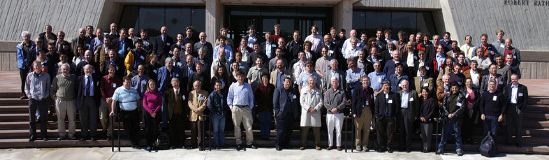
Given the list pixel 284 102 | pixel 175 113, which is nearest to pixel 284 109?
pixel 284 102

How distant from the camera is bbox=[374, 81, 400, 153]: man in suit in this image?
993cm

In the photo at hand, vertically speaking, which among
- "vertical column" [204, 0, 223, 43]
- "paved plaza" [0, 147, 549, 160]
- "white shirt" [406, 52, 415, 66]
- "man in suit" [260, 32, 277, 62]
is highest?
"vertical column" [204, 0, 223, 43]

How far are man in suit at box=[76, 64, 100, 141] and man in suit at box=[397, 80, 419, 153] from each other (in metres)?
6.09

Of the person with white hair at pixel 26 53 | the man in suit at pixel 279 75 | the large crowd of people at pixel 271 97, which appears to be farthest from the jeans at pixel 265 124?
the person with white hair at pixel 26 53

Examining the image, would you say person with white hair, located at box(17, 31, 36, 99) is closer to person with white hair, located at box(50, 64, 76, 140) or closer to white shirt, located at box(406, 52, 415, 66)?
person with white hair, located at box(50, 64, 76, 140)

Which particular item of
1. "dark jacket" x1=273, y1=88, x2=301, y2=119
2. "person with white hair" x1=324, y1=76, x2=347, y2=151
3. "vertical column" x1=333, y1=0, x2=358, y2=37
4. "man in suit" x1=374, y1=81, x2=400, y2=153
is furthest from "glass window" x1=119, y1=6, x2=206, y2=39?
"man in suit" x1=374, y1=81, x2=400, y2=153

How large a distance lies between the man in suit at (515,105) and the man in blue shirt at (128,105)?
7350 millimetres

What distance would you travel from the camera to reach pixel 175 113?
33.2ft

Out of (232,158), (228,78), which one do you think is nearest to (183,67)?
(228,78)

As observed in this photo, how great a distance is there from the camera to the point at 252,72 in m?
10.7

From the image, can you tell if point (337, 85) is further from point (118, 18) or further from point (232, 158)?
point (118, 18)

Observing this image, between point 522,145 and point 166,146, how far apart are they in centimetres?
723

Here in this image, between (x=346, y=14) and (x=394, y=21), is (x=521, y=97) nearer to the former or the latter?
(x=346, y=14)

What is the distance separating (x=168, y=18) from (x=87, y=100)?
9.85 meters
